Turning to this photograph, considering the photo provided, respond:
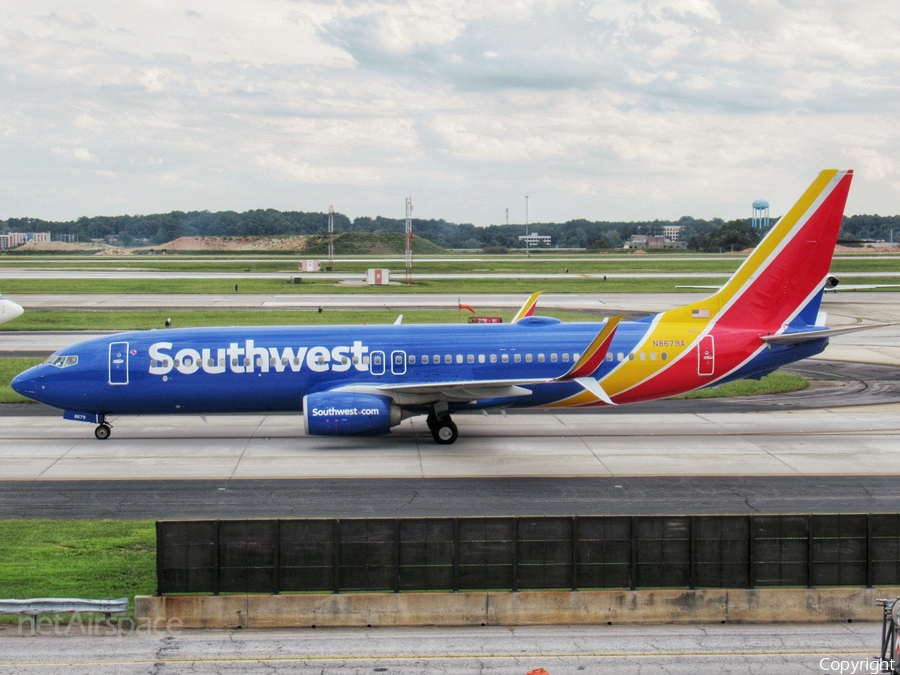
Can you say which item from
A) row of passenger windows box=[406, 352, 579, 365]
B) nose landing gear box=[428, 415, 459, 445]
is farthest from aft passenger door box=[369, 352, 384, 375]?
nose landing gear box=[428, 415, 459, 445]

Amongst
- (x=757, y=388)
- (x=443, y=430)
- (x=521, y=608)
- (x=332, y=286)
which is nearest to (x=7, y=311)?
(x=443, y=430)

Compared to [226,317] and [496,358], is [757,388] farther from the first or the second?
[226,317]

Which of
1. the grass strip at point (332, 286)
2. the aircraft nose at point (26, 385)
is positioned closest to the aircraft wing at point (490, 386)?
the aircraft nose at point (26, 385)

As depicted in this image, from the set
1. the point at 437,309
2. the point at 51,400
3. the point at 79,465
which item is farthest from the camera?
the point at 437,309

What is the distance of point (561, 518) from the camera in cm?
1797

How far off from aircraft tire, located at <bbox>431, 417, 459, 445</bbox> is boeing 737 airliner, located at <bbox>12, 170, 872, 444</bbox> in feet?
0.12

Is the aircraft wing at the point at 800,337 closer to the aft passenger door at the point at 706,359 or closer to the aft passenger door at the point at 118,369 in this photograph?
the aft passenger door at the point at 706,359

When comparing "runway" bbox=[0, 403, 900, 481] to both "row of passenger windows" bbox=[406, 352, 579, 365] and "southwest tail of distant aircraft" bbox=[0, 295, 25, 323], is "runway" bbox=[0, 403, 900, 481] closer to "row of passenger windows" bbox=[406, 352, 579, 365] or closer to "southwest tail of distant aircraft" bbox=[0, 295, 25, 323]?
"row of passenger windows" bbox=[406, 352, 579, 365]

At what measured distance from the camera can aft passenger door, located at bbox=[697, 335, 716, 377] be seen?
32594mm

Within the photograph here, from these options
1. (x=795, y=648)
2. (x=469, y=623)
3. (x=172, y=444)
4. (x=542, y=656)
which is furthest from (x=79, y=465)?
(x=795, y=648)

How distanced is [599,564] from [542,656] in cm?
246

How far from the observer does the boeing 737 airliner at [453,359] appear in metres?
31.6

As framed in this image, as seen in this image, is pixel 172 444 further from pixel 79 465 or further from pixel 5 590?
pixel 5 590

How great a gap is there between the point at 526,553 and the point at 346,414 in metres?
13.4
